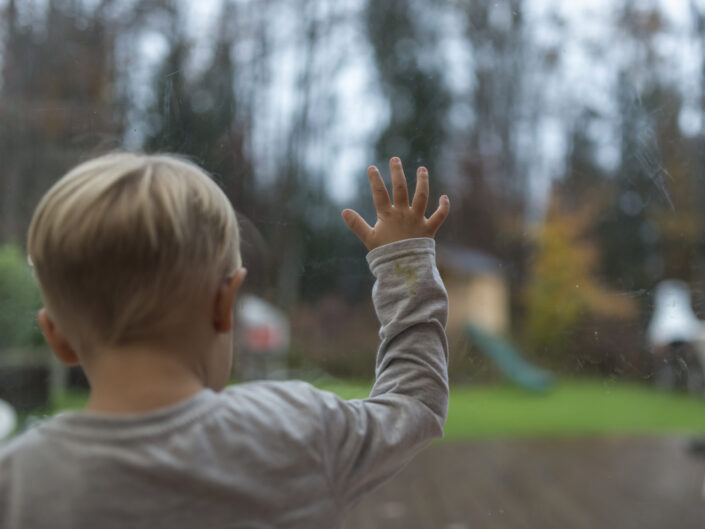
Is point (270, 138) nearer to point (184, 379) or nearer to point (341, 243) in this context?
point (341, 243)

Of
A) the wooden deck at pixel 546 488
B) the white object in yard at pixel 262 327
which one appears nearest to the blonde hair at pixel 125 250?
the white object in yard at pixel 262 327

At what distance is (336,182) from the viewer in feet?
2.96

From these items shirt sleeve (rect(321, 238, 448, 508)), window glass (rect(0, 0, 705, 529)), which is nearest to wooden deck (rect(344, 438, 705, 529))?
window glass (rect(0, 0, 705, 529))

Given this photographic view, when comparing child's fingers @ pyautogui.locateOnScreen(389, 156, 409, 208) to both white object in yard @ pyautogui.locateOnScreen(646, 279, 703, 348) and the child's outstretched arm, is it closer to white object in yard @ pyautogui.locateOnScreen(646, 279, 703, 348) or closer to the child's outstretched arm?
the child's outstretched arm

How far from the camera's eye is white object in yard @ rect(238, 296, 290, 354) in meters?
0.83

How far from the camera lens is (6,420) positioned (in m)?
0.97

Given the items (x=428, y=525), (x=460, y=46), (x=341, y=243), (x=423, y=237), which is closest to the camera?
(x=423, y=237)

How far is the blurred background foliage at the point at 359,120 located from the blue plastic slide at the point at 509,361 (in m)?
0.08

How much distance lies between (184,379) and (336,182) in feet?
1.69

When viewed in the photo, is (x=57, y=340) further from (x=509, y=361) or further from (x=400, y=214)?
(x=509, y=361)

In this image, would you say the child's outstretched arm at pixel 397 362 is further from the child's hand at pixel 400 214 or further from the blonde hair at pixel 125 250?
the blonde hair at pixel 125 250

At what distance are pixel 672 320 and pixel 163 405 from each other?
2.24 ft

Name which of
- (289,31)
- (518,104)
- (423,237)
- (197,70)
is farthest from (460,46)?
(423,237)

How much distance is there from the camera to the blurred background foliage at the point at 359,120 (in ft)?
2.80
